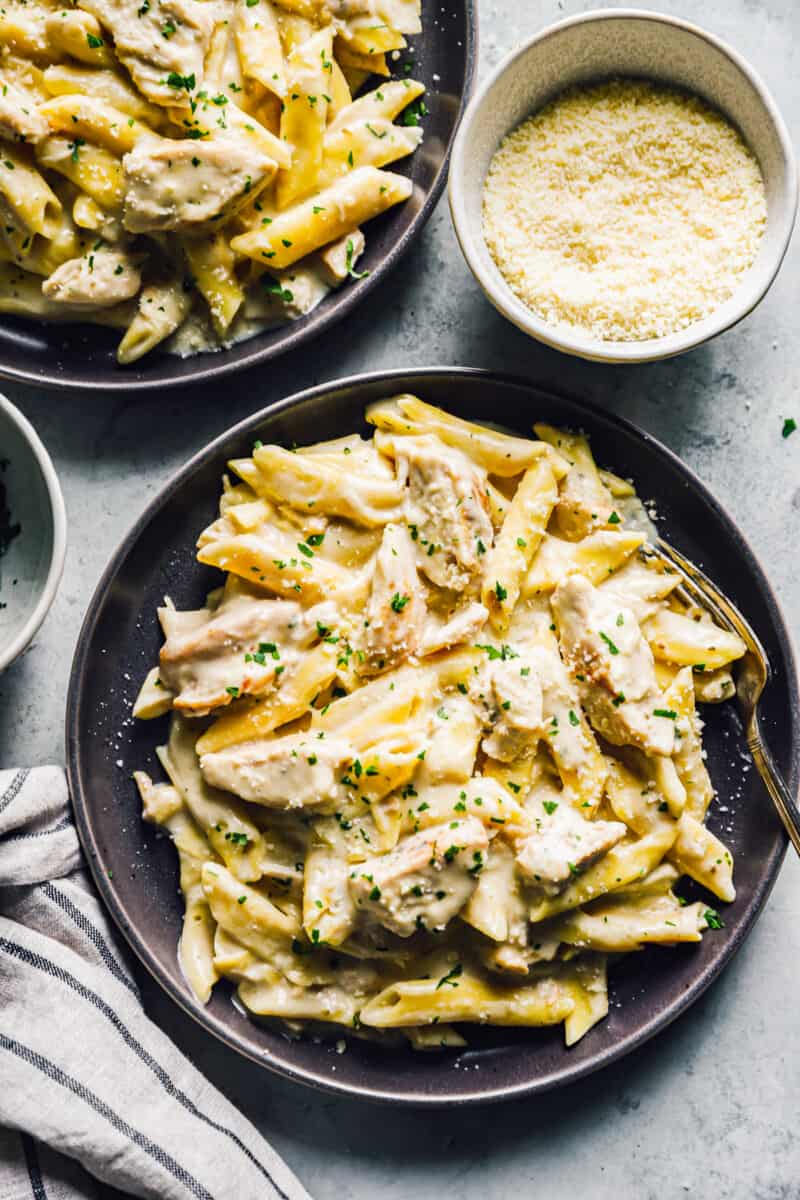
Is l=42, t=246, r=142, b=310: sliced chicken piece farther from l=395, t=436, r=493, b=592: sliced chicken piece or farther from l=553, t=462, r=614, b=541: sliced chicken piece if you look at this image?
l=553, t=462, r=614, b=541: sliced chicken piece

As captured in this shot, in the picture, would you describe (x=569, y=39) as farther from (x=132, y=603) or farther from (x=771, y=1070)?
(x=771, y=1070)

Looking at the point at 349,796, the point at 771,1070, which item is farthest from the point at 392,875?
the point at 771,1070

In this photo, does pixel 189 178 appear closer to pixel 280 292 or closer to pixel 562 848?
pixel 280 292

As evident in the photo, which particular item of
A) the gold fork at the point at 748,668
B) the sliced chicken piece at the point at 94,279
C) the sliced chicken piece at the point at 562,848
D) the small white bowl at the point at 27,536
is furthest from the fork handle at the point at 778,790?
the sliced chicken piece at the point at 94,279

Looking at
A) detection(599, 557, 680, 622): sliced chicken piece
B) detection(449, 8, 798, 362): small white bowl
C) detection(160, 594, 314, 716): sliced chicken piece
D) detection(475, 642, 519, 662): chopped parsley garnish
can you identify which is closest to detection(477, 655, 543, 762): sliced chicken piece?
detection(475, 642, 519, 662): chopped parsley garnish

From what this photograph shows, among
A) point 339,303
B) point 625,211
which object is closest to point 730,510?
point 625,211

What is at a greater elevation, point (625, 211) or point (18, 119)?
point (18, 119)
